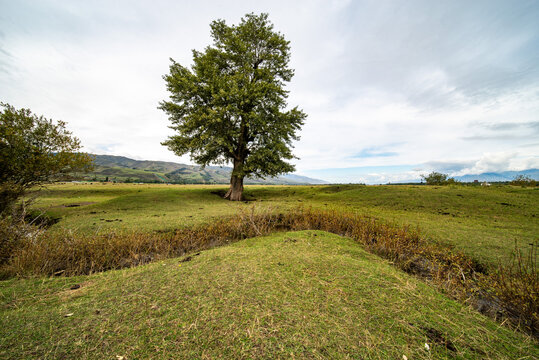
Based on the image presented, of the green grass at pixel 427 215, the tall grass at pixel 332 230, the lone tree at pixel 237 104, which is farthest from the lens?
the lone tree at pixel 237 104

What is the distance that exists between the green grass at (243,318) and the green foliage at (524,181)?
26.4 m

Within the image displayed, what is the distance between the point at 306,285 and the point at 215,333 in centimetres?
175

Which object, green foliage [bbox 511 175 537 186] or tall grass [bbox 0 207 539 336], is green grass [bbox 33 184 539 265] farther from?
green foliage [bbox 511 175 537 186]

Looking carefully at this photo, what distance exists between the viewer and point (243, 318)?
104 inches

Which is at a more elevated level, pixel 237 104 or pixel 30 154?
pixel 237 104

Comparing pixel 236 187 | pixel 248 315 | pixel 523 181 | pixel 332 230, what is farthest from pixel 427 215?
pixel 523 181

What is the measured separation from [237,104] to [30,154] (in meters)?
14.0

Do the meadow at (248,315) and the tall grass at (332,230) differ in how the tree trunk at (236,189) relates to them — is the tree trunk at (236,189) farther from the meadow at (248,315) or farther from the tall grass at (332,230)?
→ the meadow at (248,315)

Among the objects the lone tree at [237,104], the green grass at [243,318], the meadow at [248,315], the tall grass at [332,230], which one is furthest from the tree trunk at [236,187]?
the green grass at [243,318]

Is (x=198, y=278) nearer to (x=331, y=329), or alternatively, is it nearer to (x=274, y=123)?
(x=331, y=329)

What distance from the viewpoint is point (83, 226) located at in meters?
8.35

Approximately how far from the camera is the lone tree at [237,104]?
698 inches

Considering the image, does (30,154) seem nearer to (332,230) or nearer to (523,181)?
(332,230)

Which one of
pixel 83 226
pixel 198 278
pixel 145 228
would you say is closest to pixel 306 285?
pixel 198 278
